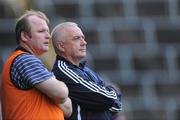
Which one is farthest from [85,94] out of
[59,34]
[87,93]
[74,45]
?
[59,34]

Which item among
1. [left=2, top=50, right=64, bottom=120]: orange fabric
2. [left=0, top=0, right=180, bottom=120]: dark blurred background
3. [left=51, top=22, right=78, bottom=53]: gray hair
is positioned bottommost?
[left=0, top=0, right=180, bottom=120]: dark blurred background

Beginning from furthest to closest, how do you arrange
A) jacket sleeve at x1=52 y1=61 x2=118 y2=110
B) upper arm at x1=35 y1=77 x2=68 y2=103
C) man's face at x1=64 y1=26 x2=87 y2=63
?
man's face at x1=64 y1=26 x2=87 y2=63
jacket sleeve at x1=52 y1=61 x2=118 y2=110
upper arm at x1=35 y1=77 x2=68 y2=103

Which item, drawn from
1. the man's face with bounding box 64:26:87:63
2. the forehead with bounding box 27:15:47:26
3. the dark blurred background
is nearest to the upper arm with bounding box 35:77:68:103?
the forehead with bounding box 27:15:47:26

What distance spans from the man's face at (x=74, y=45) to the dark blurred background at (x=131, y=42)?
27.0 feet

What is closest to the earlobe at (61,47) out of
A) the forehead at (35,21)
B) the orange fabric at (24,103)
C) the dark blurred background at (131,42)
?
the forehead at (35,21)

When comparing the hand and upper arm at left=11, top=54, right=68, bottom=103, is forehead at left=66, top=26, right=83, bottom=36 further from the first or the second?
upper arm at left=11, top=54, right=68, bottom=103

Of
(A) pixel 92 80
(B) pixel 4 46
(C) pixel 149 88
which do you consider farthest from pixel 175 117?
(A) pixel 92 80

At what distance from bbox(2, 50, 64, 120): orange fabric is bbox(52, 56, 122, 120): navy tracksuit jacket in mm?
416

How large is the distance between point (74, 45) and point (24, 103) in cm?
79

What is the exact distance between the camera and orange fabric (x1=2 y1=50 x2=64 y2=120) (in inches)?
204

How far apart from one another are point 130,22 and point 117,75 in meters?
1.22

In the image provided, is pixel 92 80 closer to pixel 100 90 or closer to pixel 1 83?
pixel 100 90

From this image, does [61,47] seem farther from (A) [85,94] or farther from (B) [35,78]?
(B) [35,78]

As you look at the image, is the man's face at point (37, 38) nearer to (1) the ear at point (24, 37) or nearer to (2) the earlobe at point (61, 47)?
(1) the ear at point (24, 37)
